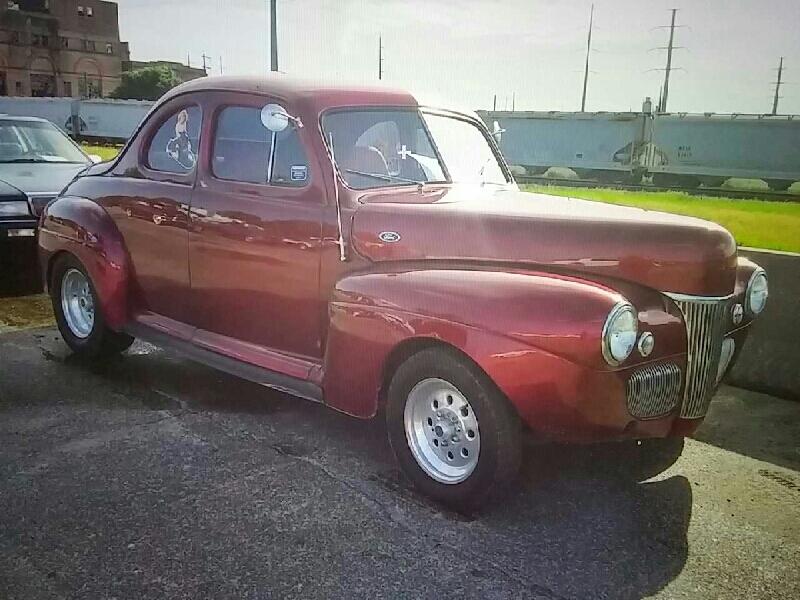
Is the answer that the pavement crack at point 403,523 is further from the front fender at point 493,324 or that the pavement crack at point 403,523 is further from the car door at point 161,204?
the car door at point 161,204

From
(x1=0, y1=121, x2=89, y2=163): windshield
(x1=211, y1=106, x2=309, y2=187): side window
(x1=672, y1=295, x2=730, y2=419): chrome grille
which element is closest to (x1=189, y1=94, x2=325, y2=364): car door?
(x1=211, y1=106, x2=309, y2=187): side window

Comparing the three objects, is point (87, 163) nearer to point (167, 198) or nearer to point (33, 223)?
point (33, 223)

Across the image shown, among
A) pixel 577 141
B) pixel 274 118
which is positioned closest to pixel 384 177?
pixel 274 118

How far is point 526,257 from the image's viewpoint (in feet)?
10.9

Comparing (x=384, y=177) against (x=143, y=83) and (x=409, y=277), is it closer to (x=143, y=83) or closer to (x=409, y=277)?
(x=409, y=277)

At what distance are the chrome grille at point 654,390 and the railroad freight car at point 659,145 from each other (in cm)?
1435

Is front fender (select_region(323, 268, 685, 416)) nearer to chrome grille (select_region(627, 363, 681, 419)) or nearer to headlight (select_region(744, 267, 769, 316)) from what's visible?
chrome grille (select_region(627, 363, 681, 419))

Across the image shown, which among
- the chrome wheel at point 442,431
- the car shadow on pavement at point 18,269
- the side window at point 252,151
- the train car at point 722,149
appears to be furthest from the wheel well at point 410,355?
the train car at point 722,149

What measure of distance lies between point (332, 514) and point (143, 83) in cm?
3576

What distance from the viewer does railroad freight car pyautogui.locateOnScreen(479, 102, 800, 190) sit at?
59.9 ft

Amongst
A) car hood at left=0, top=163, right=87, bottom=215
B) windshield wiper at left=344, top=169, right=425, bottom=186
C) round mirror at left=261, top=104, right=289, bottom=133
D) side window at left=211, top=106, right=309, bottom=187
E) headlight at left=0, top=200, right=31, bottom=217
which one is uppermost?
round mirror at left=261, top=104, right=289, bottom=133

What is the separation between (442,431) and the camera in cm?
336

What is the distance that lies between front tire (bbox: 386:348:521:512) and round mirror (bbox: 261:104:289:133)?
1317 millimetres

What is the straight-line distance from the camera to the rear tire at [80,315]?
520cm
